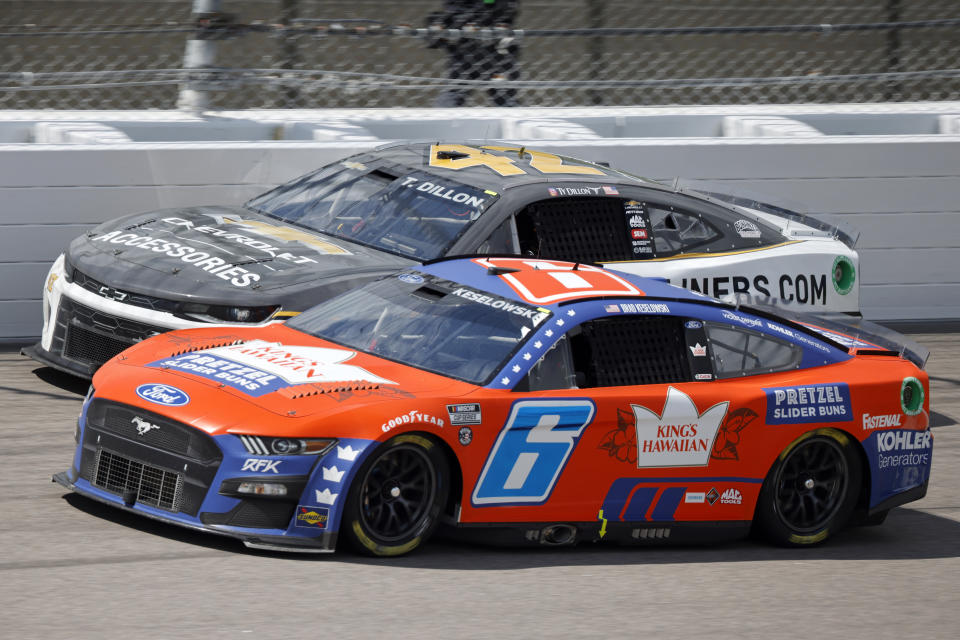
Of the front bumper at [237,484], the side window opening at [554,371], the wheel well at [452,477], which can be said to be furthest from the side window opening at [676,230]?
the front bumper at [237,484]

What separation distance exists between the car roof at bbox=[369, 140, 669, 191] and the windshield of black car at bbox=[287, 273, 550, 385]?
1.73 metres

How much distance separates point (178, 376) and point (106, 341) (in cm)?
191

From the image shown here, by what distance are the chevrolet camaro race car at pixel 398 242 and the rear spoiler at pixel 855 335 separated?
36 cm

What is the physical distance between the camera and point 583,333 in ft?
20.0

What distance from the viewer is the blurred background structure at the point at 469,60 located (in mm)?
9781

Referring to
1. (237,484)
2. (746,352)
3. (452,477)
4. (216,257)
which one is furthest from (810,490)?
(216,257)

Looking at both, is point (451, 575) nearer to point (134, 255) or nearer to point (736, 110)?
point (134, 255)

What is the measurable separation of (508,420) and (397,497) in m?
0.52

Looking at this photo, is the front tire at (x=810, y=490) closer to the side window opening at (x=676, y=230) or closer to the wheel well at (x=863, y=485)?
the wheel well at (x=863, y=485)

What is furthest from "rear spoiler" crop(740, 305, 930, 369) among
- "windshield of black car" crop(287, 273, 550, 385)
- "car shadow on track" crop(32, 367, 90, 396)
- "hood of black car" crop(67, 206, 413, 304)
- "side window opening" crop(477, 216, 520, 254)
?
"car shadow on track" crop(32, 367, 90, 396)

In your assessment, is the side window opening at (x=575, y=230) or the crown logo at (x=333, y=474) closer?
the crown logo at (x=333, y=474)

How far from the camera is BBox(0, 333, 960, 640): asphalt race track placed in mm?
4930

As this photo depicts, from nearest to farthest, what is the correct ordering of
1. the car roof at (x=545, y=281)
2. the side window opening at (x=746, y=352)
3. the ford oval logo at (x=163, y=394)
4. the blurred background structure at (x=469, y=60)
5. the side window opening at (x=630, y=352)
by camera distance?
1. the ford oval logo at (x=163, y=394)
2. the side window opening at (x=630, y=352)
3. the car roof at (x=545, y=281)
4. the side window opening at (x=746, y=352)
5. the blurred background structure at (x=469, y=60)

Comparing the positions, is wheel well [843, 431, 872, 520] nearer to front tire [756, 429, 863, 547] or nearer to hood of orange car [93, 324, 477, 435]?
front tire [756, 429, 863, 547]
